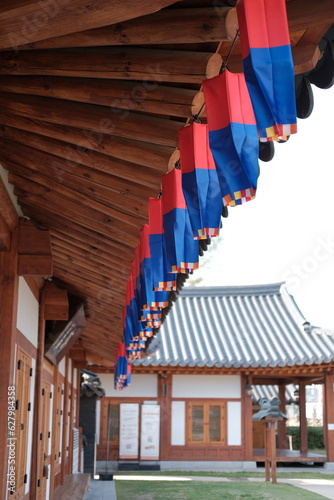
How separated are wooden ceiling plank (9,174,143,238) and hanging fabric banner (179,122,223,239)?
191cm

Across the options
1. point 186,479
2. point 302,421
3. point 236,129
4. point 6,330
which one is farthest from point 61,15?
point 302,421

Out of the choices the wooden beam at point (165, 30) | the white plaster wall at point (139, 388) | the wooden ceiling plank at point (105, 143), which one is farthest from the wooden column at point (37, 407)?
the white plaster wall at point (139, 388)

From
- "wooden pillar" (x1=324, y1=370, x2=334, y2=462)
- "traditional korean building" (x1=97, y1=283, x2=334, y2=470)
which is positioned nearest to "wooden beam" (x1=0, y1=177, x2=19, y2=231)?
"traditional korean building" (x1=97, y1=283, x2=334, y2=470)

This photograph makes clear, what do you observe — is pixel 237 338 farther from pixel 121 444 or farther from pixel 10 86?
pixel 10 86

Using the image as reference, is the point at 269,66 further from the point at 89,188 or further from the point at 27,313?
the point at 27,313

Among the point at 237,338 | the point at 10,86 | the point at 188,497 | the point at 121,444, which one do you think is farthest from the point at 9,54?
the point at 237,338

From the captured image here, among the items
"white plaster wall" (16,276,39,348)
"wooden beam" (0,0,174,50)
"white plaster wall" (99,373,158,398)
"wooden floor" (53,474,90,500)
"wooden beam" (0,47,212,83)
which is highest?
"wooden beam" (0,47,212,83)

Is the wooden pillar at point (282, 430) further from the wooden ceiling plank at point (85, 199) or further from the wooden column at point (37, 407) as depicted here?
the wooden ceiling plank at point (85, 199)

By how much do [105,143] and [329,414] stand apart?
1653 centimetres

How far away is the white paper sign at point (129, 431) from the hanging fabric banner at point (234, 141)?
1710 cm

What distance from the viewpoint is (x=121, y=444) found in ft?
60.4

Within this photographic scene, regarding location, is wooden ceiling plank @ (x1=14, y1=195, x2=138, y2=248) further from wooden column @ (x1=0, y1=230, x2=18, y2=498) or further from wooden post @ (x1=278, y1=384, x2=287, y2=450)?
wooden post @ (x1=278, y1=384, x2=287, y2=450)

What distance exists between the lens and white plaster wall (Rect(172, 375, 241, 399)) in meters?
19.3

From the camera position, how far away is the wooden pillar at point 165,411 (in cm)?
1872
